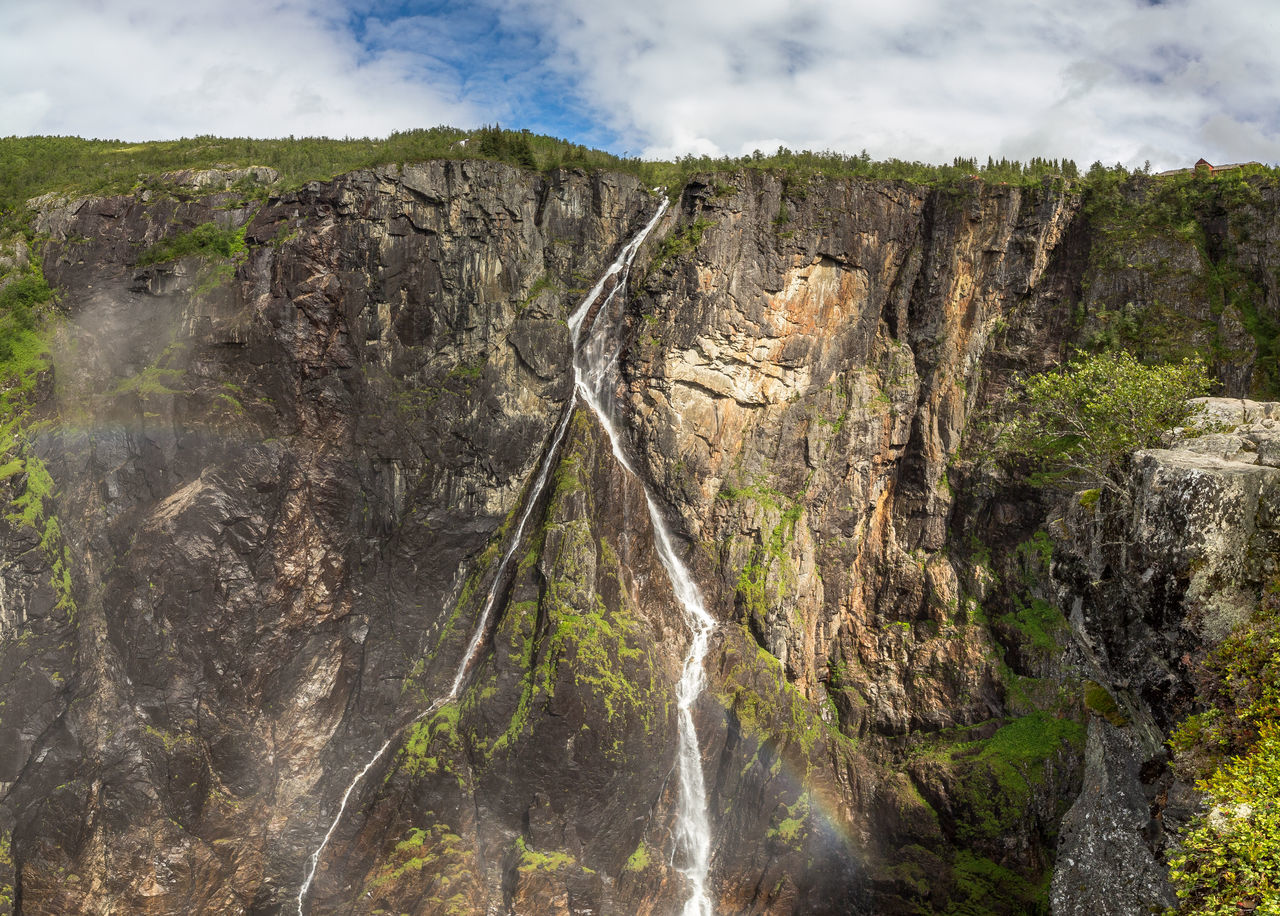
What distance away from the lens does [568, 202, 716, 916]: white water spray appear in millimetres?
25156

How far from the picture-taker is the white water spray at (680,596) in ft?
82.5

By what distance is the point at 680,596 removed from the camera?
28.1m

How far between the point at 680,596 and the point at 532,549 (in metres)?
5.86

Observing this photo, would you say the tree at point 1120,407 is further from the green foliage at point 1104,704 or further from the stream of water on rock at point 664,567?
the stream of water on rock at point 664,567

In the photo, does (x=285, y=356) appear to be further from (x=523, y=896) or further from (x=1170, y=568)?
(x=1170, y=568)

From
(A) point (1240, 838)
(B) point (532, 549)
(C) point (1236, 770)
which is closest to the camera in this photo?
(A) point (1240, 838)

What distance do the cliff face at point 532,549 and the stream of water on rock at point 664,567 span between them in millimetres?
403

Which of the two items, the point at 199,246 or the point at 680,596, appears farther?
the point at 199,246

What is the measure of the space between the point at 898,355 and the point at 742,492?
849 cm

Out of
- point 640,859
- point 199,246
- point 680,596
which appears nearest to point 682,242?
point 680,596

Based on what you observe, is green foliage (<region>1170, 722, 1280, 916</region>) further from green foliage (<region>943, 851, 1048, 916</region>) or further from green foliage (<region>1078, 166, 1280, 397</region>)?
green foliage (<region>1078, 166, 1280, 397</region>)

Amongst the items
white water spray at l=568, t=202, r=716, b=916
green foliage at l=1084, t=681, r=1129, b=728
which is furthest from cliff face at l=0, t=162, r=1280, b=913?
green foliage at l=1084, t=681, r=1129, b=728

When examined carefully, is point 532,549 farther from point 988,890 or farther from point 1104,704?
point 988,890

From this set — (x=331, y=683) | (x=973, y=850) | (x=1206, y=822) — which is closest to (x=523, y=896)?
(x=331, y=683)
